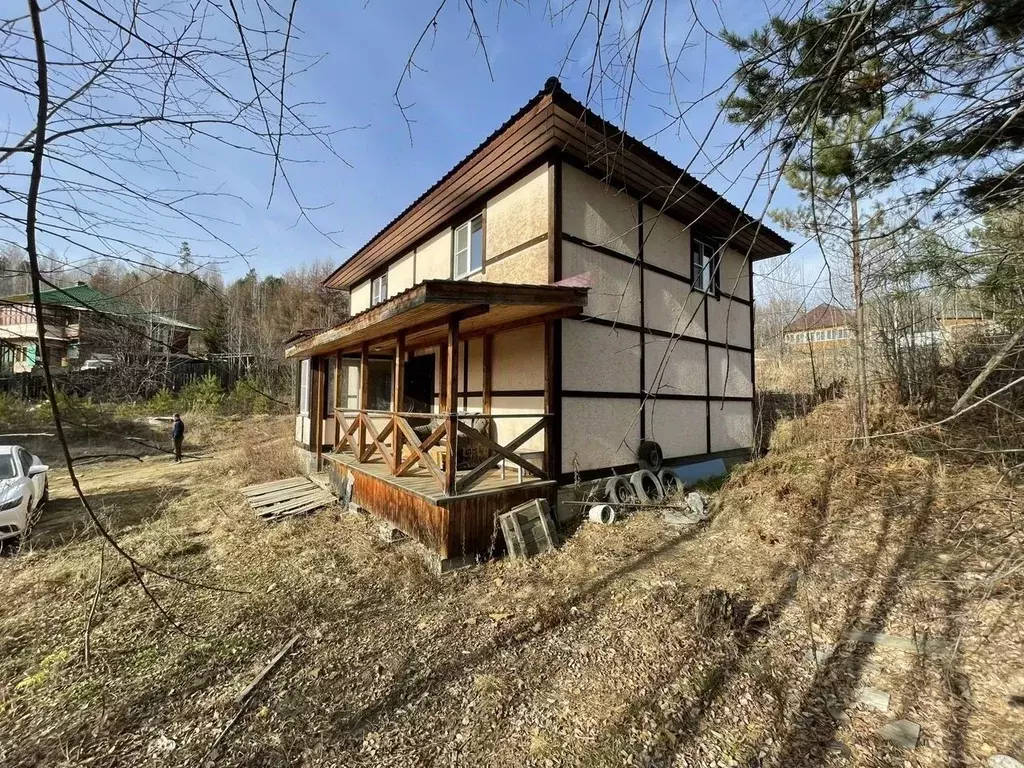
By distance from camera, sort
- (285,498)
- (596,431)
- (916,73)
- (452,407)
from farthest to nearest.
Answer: (285,498), (596,431), (452,407), (916,73)

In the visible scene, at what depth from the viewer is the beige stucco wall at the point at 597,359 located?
5863 millimetres

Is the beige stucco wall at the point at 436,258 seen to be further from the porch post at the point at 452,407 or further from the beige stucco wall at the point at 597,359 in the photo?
the porch post at the point at 452,407

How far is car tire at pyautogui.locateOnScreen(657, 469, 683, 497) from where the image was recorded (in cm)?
642

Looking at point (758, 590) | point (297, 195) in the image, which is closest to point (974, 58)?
point (297, 195)

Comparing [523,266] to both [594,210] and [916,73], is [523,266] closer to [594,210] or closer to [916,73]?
[594,210]

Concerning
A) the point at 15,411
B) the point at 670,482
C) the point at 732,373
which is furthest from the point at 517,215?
the point at 15,411

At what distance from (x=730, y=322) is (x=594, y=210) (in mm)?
4622

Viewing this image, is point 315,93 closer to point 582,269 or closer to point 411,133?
point 411,133

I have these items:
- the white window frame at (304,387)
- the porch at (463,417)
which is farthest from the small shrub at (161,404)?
the porch at (463,417)

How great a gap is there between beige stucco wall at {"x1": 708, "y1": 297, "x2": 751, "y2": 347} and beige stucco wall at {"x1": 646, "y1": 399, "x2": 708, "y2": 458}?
1.52m

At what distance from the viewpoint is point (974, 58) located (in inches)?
93.4

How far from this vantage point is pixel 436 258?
26.6ft

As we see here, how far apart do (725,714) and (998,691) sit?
1542mm

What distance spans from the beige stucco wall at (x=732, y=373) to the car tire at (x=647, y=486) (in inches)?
111
